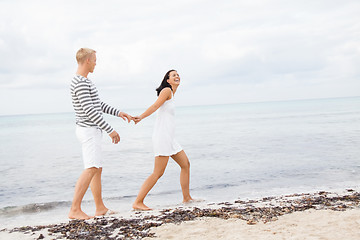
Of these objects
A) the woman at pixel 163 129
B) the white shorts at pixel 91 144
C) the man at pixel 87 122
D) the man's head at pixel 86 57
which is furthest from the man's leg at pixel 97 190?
the man's head at pixel 86 57

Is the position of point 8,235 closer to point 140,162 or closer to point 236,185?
point 236,185

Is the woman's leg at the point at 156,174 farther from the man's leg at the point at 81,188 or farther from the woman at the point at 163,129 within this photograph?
the man's leg at the point at 81,188

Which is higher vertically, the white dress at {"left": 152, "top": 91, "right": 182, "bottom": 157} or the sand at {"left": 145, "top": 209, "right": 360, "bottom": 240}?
the white dress at {"left": 152, "top": 91, "right": 182, "bottom": 157}

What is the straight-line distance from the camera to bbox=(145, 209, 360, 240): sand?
379cm

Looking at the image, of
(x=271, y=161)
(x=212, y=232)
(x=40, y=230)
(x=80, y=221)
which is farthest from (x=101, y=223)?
(x=271, y=161)

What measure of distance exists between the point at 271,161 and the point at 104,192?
19.1ft

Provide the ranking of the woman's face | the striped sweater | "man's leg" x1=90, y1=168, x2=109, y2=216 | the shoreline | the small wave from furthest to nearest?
the small wave → the woman's face → "man's leg" x1=90, y1=168, x2=109, y2=216 → the striped sweater → the shoreline

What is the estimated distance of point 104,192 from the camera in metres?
8.73

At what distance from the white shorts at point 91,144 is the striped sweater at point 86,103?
0.28ft

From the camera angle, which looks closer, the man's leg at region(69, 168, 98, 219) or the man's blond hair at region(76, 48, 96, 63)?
the man's leg at region(69, 168, 98, 219)

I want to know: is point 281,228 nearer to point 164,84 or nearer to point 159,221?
point 159,221

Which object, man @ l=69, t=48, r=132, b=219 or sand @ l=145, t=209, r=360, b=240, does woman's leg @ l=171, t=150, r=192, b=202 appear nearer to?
man @ l=69, t=48, r=132, b=219

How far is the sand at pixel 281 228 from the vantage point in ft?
12.4

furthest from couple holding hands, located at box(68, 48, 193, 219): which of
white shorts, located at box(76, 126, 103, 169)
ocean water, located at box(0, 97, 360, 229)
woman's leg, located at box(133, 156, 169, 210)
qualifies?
ocean water, located at box(0, 97, 360, 229)
